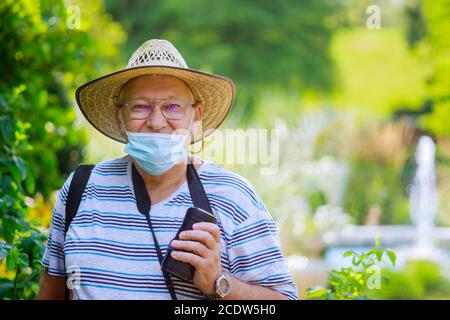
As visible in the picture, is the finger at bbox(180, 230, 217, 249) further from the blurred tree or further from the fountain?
the blurred tree

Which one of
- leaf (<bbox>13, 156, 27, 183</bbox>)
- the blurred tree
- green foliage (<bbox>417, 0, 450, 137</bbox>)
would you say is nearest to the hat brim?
leaf (<bbox>13, 156, 27, 183</bbox>)

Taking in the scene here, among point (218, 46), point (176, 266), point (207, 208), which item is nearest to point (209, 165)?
point (207, 208)

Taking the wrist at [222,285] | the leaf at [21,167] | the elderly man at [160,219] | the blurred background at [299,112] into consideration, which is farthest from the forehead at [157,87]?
the leaf at [21,167]

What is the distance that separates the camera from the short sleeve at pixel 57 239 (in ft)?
6.22

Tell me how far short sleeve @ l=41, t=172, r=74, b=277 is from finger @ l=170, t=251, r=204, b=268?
360 mm

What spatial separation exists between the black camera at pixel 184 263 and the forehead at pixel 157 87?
0.33 meters

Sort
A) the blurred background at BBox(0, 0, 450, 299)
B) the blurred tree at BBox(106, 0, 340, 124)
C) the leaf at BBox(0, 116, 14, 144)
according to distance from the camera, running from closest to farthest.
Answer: the leaf at BBox(0, 116, 14, 144)
the blurred background at BBox(0, 0, 450, 299)
the blurred tree at BBox(106, 0, 340, 124)

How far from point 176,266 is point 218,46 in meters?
12.2

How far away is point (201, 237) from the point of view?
5.44 feet

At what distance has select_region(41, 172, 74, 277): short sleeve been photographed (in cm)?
189

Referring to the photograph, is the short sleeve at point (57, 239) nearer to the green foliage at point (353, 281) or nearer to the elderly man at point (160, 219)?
the elderly man at point (160, 219)

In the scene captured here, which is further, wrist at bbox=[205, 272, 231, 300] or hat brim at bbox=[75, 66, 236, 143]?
hat brim at bbox=[75, 66, 236, 143]

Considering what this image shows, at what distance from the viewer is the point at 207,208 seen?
1.78 meters

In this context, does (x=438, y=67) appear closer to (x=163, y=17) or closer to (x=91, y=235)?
(x=163, y=17)
